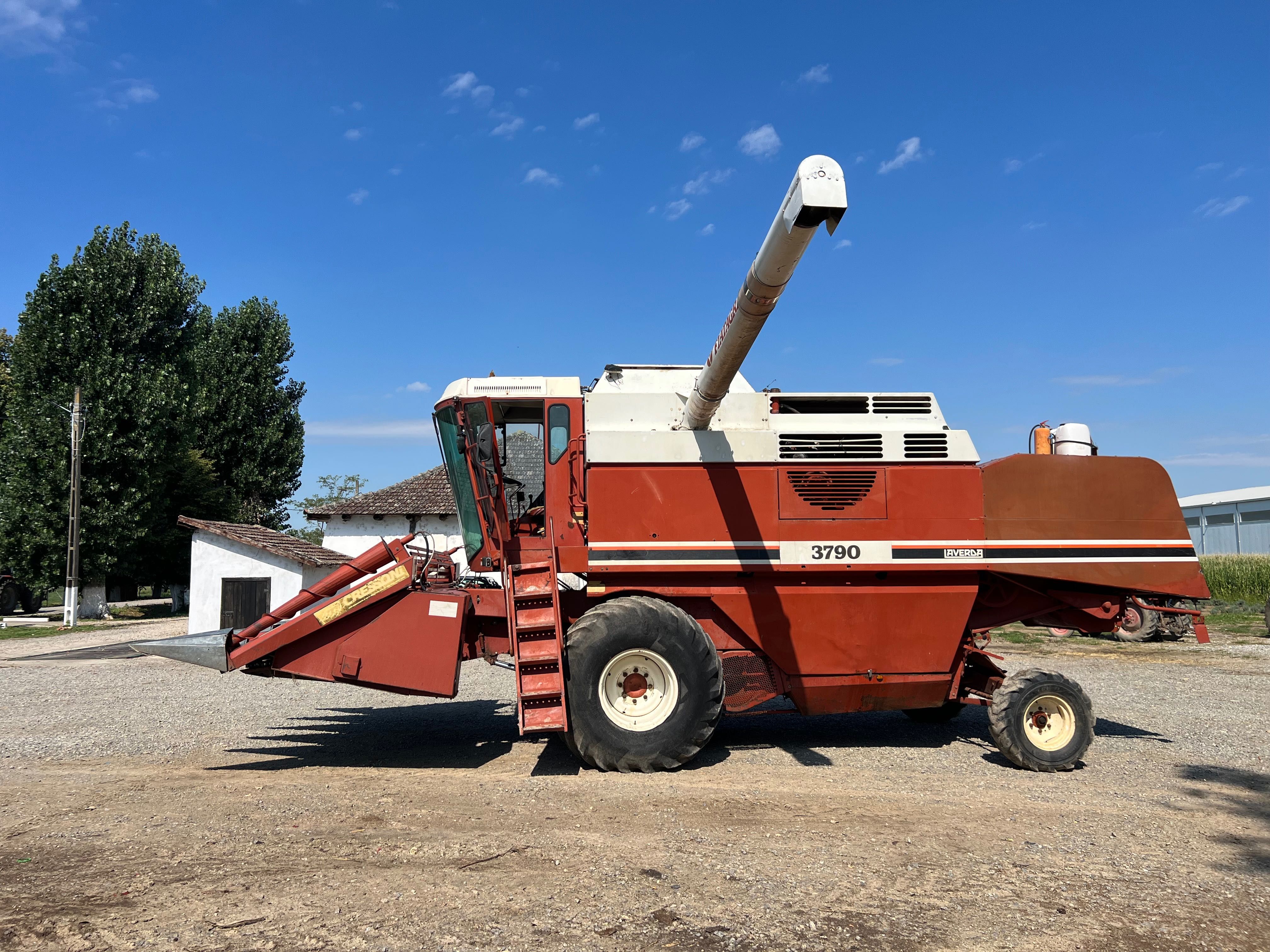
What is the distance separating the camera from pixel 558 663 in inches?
265

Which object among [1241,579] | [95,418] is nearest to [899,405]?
[95,418]

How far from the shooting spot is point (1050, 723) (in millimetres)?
7254

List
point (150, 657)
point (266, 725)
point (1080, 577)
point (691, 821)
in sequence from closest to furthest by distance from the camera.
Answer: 1. point (691, 821)
2. point (1080, 577)
3. point (266, 725)
4. point (150, 657)

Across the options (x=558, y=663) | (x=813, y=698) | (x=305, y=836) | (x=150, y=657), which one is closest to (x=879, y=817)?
(x=813, y=698)

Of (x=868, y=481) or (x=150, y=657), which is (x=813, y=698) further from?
(x=150, y=657)

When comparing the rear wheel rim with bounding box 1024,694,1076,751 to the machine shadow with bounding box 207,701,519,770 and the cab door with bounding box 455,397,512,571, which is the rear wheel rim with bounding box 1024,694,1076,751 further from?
the cab door with bounding box 455,397,512,571

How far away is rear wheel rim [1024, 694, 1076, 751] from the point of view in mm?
7137

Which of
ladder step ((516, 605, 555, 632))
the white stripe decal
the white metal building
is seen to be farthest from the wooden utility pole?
the white metal building

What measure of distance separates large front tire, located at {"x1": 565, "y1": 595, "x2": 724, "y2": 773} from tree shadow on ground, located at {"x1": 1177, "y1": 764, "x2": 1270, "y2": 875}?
363cm

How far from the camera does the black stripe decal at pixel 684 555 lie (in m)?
7.26

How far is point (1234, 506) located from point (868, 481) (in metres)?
38.3

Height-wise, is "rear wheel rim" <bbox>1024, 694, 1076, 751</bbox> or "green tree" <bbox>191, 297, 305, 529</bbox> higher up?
"green tree" <bbox>191, 297, 305, 529</bbox>

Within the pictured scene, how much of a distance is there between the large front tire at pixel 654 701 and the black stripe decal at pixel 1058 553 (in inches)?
83.4

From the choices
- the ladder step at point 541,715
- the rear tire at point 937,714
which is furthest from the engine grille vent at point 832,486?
the rear tire at point 937,714
